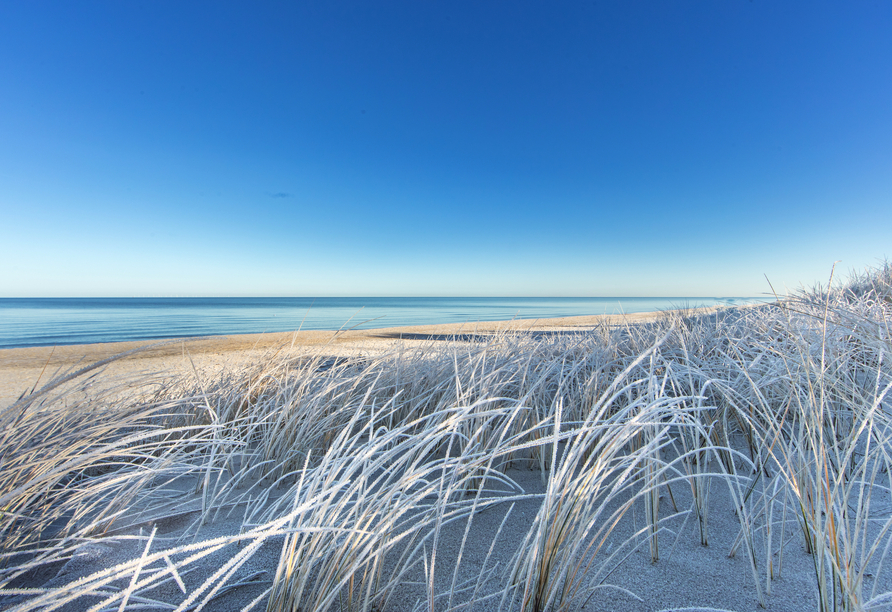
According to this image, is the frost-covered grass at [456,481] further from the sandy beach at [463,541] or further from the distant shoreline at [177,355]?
the distant shoreline at [177,355]

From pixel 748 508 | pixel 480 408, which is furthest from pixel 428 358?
pixel 748 508

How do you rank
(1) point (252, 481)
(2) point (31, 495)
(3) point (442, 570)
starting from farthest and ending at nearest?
(1) point (252, 481), (2) point (31, 495), (3) point (442, 570)

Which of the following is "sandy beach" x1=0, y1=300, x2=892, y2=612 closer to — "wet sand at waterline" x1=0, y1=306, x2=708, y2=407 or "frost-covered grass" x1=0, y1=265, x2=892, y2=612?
"frost-covered grass" x1=0, y1=265, x2=892, y2=612

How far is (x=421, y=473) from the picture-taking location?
1097 mm

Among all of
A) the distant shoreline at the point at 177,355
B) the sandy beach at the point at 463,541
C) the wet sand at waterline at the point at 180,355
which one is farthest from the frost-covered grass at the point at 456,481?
the distant shoreline at the point at 177,355

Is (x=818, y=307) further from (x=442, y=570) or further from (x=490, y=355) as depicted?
(x=442, y=570)

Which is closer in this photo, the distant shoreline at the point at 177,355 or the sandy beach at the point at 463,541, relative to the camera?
the sandy beach at the point at 463,541

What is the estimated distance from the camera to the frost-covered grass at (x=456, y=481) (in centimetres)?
95

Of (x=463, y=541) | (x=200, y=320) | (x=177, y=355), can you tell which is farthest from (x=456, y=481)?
(x=200, y=320)

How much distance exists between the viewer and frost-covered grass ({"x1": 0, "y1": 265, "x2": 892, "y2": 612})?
0.95 m

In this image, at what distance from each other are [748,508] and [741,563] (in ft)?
1.12

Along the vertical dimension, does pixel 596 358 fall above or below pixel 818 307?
below

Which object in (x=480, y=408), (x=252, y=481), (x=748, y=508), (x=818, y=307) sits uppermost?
(x=818, y=307)

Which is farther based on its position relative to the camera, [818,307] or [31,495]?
[818,307]
